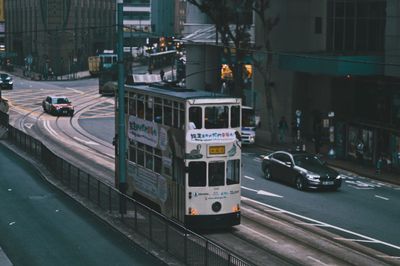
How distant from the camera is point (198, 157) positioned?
950 inches

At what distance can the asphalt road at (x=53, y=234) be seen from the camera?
21.8 meters

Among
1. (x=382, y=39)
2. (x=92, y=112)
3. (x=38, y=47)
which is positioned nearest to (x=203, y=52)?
(x=92, y=112)

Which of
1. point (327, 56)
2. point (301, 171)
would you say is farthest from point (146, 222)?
point (327, 56)

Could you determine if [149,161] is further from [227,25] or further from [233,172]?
[227,25]

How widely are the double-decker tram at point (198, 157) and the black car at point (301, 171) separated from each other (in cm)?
988

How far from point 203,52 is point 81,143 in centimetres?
2469

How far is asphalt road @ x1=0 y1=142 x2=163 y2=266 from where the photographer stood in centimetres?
2184

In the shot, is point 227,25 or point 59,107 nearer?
point 227,25

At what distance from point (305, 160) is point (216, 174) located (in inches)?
475

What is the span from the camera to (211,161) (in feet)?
79.8

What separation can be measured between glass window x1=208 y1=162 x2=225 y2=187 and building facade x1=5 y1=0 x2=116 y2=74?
298 ft

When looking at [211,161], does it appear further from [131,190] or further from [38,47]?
[38,47]

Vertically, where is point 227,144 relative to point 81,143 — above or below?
above

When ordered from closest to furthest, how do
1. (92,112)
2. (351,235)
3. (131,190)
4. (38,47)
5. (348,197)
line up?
(351,235)
(131,190)
(348,197)
(92,112)
(38,47)
